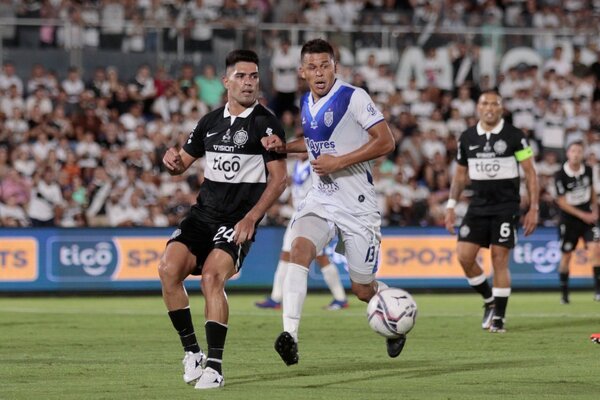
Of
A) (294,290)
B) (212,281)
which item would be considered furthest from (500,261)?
(212,281)

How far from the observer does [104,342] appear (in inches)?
499

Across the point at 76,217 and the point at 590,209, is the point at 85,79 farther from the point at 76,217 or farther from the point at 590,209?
the point at 590,209

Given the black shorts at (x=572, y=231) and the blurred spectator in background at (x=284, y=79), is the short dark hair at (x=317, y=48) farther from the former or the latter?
the blurred spectator in background at (x=284, y=79)

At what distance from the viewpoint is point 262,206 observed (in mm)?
9328

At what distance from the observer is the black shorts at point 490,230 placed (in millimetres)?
13695

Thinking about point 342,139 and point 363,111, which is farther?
point 342,139

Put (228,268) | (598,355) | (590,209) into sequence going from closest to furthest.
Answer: (228,268), (598,355), (590,209)

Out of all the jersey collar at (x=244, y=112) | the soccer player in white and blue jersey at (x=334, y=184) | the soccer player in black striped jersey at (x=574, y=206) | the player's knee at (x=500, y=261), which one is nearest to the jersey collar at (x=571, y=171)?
the soccer player in black striped jersey at (x=574, y=206)

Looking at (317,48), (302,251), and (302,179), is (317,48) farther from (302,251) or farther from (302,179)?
(302,179)

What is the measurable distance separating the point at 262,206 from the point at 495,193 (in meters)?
5.12

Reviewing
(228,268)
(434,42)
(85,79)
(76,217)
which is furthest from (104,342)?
(434,42)

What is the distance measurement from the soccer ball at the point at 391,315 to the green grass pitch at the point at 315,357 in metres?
0.37

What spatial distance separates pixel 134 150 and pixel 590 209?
27.6ft

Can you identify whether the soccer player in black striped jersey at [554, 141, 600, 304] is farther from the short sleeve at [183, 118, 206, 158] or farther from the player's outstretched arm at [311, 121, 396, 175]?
the short sleeve at [183, 118, 206, 158]
